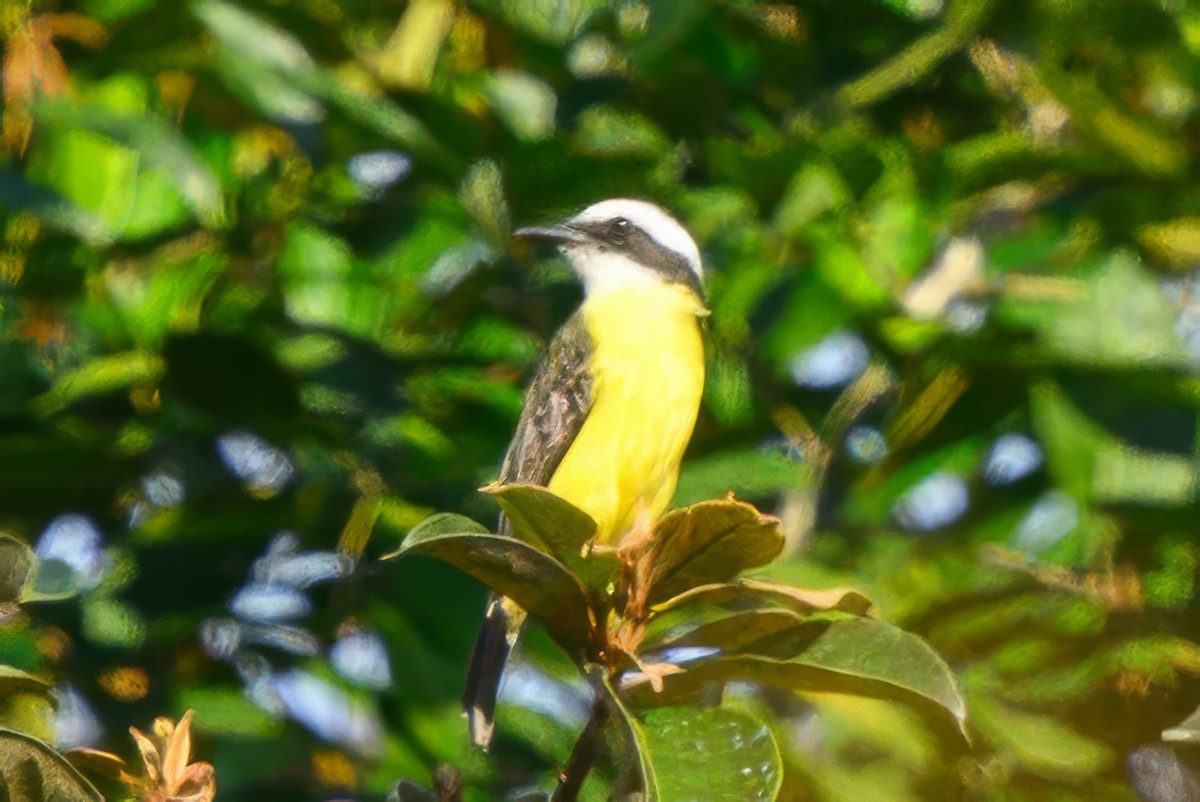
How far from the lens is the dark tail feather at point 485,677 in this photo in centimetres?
215

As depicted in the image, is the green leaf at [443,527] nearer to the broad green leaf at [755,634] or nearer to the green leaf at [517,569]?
the green leaf at [517,569]

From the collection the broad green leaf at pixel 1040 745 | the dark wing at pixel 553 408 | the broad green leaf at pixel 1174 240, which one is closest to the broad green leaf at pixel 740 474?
the dark wing at pixel 553 408

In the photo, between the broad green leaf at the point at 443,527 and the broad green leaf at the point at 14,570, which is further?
the broad green leaf at the point at 14,570

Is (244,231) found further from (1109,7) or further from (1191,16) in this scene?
(1191,16)

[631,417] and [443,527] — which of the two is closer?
[443,527]

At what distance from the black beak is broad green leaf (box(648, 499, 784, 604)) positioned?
3.96 feet

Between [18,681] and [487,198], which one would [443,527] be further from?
[487,198]

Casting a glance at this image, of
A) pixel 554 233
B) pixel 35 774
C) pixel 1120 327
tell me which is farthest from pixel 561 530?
pixel 554 233

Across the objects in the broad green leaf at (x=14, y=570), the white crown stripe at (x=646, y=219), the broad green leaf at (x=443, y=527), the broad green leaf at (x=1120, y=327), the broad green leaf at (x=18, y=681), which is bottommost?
the white crown stripe at (x=646, y=219)

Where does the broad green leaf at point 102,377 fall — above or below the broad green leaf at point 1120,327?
below

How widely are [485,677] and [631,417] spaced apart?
0.70 meters

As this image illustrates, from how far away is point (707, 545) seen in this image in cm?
134

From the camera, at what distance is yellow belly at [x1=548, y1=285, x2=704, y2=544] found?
2.71 metres

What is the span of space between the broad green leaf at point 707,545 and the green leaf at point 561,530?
0.17 feet
